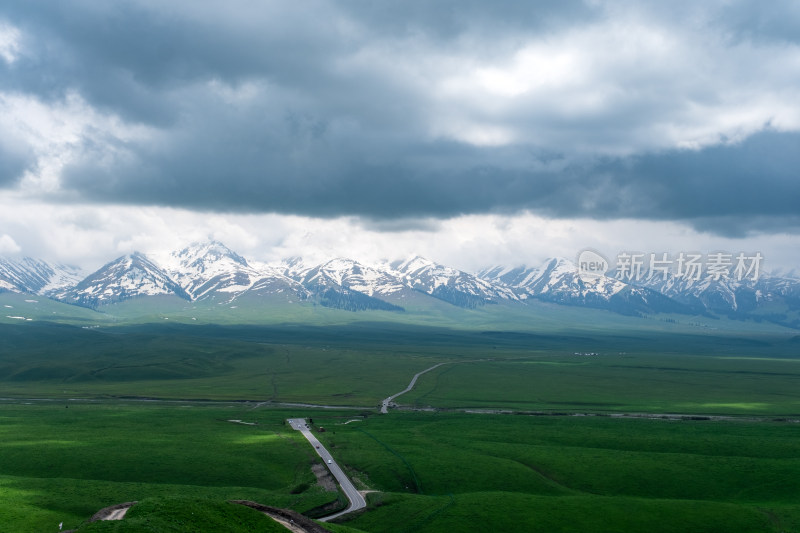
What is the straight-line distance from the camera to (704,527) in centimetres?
8731

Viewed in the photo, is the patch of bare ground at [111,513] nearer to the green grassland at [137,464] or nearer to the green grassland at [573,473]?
the green grassland at [137,464]

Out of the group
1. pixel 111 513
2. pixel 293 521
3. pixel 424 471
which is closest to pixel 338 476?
pixel 424 471

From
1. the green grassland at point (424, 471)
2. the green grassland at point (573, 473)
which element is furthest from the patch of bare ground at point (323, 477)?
the green grassland at point (573, 473)

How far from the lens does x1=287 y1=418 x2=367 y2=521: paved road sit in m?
91.0

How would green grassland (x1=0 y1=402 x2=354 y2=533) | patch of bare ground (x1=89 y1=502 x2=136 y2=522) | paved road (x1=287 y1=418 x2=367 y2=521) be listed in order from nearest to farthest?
1. patch of bare ground (x1=89 y1=502 x2=136 y2=522)
2. green grassland (x1=0 y1=402 x2=354 y2=533)
3. paved road (x1=287 y1=418 x2=367 y2=521)

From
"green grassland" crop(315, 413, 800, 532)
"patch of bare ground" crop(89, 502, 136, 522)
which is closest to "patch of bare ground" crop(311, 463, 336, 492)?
"green grassland" crop(315, 413, 800, 532)

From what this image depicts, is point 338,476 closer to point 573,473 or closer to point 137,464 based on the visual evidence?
point 137,464

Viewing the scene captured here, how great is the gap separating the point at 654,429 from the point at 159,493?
12664 cm

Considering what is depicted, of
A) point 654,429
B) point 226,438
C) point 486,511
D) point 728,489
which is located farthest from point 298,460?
point 654,429

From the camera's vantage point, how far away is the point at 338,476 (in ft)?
356

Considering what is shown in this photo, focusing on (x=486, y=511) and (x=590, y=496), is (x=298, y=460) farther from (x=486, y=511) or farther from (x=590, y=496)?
(x=590, y=496)

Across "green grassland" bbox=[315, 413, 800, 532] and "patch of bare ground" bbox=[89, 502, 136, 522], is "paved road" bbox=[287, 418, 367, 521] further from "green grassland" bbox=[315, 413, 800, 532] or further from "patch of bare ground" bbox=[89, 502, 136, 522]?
"patch of bare ground" bbox=[89, 502, 136, 522]

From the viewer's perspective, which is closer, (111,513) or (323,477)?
(111,513)

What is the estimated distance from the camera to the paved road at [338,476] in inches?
3583
